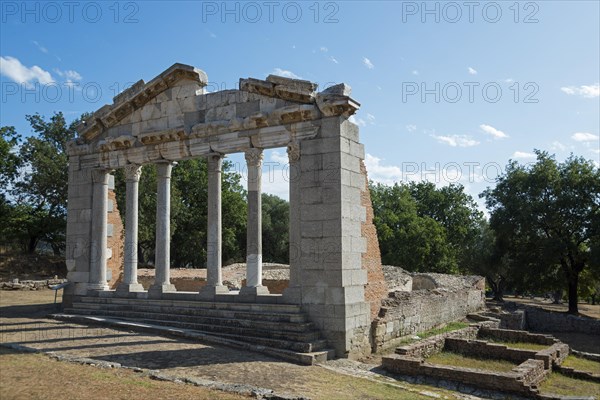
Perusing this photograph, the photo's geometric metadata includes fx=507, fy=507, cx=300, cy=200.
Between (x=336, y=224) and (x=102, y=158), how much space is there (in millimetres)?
9859

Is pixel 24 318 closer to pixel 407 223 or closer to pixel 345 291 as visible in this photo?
pixel 345 291

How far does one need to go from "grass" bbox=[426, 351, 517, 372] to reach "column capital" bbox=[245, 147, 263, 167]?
7372mm

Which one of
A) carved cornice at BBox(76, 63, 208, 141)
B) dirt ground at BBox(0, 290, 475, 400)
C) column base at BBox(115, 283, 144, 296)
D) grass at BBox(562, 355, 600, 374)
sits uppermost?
carved cornice at BBox(76, 63, 208, 141)

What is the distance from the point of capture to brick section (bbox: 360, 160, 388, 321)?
46.7ft

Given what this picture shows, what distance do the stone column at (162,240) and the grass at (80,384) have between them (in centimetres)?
672

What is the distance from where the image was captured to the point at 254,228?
14781 mm

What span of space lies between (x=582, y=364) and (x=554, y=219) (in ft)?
68.6

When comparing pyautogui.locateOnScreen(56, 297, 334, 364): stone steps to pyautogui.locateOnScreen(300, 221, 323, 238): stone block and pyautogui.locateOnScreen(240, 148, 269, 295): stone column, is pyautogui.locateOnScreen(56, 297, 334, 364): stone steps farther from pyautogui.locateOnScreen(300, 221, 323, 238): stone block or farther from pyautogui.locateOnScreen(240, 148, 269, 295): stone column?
pyautogui.locateOnScreen(300, 221, 323, 238): stone block

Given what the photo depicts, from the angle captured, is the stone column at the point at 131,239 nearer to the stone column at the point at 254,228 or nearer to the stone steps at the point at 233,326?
the stone steps at the point at 233,326

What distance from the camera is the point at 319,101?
13.7 metres

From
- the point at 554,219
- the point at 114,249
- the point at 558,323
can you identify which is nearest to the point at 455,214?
the point at 554,219

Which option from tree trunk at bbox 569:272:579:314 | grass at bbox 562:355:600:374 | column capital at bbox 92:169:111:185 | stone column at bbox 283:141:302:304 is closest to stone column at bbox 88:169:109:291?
column capital at bbox 92:169:111:185

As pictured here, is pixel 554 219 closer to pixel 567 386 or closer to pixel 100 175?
pixel 567 386

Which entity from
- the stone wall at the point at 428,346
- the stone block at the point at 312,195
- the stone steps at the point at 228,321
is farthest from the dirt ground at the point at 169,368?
the stone block at the point at 312,195
